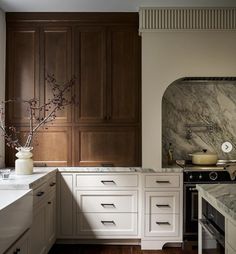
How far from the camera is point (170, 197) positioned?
353 centimetres

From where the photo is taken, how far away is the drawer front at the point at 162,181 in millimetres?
3516

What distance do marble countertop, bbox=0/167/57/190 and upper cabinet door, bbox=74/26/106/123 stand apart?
28.1 inches

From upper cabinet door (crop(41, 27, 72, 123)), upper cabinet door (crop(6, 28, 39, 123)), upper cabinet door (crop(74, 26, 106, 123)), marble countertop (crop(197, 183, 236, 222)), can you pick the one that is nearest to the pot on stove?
upper cabinet door (crop(74, 26, 106, 123))

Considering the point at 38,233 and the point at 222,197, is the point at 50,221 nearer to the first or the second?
the point at 38,233

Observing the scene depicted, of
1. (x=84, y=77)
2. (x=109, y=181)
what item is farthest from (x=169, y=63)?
(x=109, y=181)

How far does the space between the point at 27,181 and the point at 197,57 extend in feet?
6.98

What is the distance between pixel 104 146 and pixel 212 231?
194 centimetres

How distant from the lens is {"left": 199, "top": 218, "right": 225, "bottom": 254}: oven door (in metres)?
1.81

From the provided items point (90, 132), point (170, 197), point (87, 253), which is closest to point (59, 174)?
point (90, 132)

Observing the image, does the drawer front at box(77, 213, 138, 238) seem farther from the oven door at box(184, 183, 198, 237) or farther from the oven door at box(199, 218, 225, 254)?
the oven door at box(199, 218, 225, 254)

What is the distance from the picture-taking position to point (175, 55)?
3.59m

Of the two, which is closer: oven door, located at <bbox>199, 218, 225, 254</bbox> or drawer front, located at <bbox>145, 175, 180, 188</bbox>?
oven door, located at <bbox>199, 218, 225, 254</bbox>

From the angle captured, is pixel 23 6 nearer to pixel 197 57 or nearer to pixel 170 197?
pixel 197 57

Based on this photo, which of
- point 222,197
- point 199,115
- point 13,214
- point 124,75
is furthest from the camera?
point 199,115
